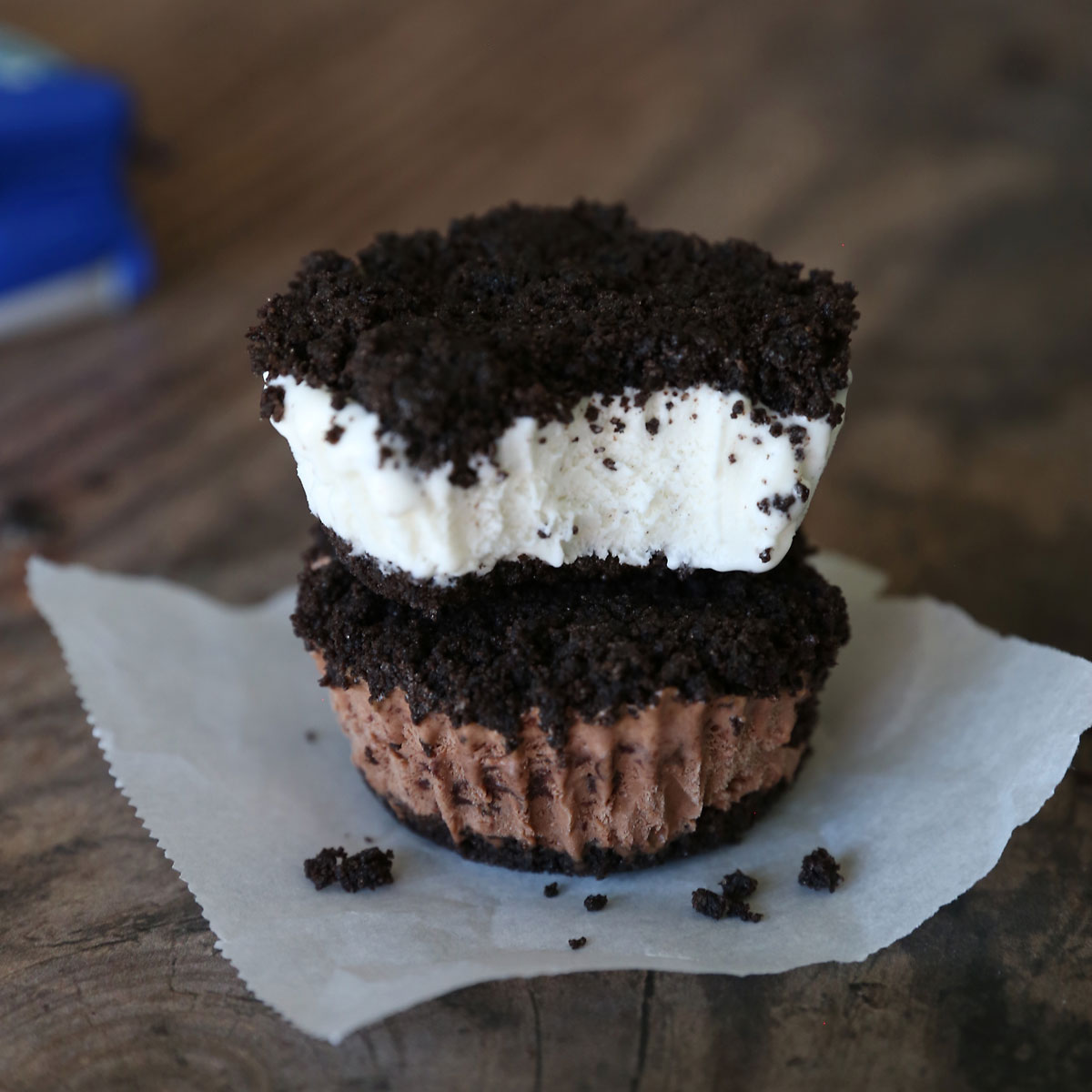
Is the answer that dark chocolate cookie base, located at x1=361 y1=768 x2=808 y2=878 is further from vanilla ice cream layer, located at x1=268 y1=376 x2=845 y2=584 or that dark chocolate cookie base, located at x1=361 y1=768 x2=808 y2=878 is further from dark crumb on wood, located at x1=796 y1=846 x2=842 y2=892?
vanilla ice cream layer, located at x1=268 y1=376 x2=845 y2=584

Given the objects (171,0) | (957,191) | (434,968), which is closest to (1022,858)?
(434,968)

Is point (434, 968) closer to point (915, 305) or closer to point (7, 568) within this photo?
A: point (7, 568)

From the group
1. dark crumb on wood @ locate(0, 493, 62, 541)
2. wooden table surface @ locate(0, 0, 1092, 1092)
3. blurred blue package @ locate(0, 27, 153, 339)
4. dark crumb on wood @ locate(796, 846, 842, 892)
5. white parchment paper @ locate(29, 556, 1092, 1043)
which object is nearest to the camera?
wooden table surface @ locate(0, 0, 1092, 1092)

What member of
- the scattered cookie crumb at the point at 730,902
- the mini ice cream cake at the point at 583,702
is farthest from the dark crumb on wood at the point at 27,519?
the scattered cookie crumb at the point at 730,902

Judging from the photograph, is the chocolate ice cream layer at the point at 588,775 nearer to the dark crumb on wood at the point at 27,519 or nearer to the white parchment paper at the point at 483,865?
the white parchment paper at the point at 483,865

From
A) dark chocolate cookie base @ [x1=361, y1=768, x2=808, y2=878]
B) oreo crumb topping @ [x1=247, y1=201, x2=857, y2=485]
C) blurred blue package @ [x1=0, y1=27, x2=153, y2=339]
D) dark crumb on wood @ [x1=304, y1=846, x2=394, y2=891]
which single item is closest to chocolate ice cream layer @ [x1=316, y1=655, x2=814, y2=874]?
dark chocolate cookie base @ [x1=361, y1=768, x2=808, y2=878]
